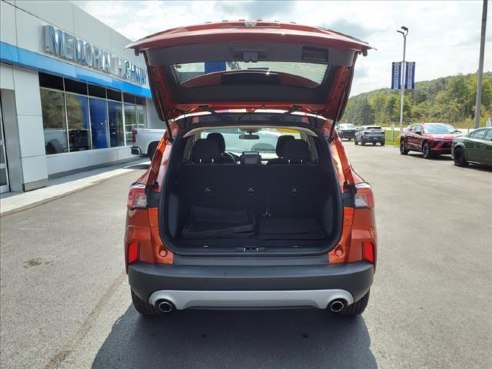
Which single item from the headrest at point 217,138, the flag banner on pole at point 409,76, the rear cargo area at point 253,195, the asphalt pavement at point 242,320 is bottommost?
the asphalt pavement at point 242,320

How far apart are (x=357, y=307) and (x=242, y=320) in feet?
2.99

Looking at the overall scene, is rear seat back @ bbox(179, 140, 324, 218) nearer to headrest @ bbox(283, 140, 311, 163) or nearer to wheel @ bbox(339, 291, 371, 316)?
headrest @ bbox(283, 140, 311, 163)

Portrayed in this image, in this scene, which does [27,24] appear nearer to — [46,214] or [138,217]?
[46,214]

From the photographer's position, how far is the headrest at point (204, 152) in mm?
3930

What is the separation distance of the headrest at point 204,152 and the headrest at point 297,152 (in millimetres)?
673

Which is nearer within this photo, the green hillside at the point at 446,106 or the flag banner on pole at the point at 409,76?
the flag banner on pole at the point at 409,76

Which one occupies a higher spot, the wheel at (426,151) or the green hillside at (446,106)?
the green hillside at (446,106)

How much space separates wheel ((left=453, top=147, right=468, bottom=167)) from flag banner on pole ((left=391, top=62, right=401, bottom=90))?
18153 millimetres

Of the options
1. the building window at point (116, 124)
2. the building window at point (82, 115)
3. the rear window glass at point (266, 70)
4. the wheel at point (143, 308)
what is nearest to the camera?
the rear window glass at point (266, 70)

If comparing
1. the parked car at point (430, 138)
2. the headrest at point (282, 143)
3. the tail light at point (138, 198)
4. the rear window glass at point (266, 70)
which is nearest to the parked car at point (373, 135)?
the parked car at point (430, 138)

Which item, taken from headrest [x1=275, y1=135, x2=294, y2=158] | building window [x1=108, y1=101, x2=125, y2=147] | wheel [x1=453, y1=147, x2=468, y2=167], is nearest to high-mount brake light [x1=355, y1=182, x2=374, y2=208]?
headrest [x1=275, y1=135, x2=294, y2=158]

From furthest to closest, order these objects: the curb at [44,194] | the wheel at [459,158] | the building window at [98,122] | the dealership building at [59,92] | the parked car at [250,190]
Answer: the building window at [98,122]
the wheel at [459,158]
the dealership building at [59,92]
the curb at [44,194]
the parked car at [250,190]

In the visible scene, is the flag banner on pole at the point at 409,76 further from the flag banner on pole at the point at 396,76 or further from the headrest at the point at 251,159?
the headrest at the point at 251,159

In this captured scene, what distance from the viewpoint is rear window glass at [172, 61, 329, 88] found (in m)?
3.02
